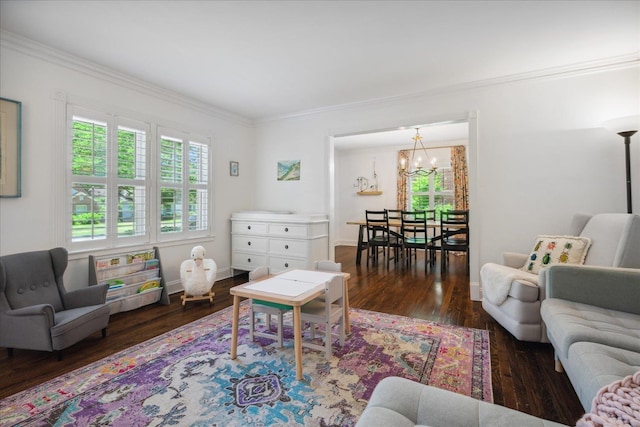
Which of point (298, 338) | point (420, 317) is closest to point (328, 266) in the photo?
point (298, 338)

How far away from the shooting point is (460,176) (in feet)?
21.9

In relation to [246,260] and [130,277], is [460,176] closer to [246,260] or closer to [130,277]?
[246,260]

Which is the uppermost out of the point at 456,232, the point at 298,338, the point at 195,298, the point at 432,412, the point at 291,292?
the point at 456,232

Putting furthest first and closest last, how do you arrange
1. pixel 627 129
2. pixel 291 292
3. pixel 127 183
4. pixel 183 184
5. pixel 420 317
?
pixel 183 184 → pixel 127 183 → pixel 420 317 → pixel 627 129 → pixel 291 292

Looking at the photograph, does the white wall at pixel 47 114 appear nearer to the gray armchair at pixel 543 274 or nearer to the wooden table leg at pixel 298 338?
the wooden table leg at pixel 298 338

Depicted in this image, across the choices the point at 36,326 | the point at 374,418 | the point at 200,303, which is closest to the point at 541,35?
the point at 374,418

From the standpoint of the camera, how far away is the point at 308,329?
2727 mm

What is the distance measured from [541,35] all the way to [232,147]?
4.00 metres

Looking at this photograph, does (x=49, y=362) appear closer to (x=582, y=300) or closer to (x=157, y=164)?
(x=157, y=164)

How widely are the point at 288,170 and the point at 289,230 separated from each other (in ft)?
3.78

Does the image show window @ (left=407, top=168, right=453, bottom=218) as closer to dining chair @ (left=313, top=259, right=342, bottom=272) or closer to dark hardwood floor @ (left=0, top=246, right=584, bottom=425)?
dark hardwood floor @ (left=0, top=246, right=584, bottom=425)

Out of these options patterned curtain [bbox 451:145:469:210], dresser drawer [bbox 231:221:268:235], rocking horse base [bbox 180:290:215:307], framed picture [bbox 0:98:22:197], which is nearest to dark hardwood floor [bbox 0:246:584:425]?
rocking horse base [bbox 180:290:215:307]

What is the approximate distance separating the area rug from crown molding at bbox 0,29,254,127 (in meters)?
2.74

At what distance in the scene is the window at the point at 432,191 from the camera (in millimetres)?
6914
